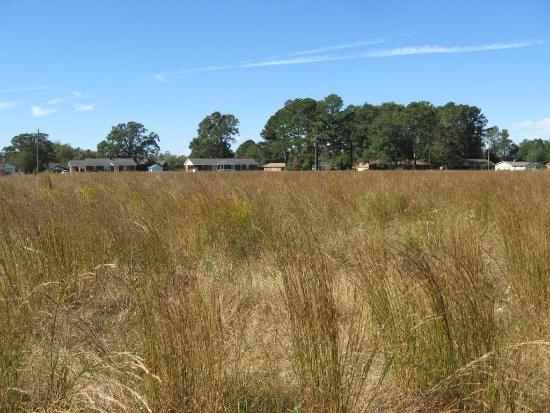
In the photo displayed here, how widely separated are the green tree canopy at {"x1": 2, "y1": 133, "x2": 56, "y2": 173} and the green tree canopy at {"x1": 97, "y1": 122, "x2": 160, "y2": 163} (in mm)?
13824

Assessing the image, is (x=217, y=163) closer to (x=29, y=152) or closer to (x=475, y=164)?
(x=29, y=152)

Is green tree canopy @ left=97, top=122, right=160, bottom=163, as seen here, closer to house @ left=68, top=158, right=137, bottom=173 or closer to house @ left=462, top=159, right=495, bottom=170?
house @ left=68, top=158, right=137, bottom=173

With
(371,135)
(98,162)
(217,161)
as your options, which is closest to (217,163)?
(217,161)

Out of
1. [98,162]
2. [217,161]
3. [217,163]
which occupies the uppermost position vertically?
[98,162]

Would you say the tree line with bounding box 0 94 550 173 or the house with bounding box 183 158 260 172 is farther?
the house with bounding box 183 158 260 172

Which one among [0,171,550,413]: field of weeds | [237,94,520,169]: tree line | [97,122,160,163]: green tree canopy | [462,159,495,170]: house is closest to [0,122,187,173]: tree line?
[97,122,160,163]: green tree canopy

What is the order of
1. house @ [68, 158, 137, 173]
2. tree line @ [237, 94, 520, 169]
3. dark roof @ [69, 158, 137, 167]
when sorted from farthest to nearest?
dark roof @ [69, 158, 137, 167] → house @ [68, 158, 137, 173] → tree line @ [237, 94, 520, 169]

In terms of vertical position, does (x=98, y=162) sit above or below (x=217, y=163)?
above

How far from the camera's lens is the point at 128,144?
9869cm

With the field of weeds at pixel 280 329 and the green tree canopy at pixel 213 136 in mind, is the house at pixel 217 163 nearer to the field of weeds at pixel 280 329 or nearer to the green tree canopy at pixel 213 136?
the green tree canopy at pixel 213 136

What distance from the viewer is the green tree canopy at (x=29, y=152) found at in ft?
212

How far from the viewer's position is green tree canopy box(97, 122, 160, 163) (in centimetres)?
9630

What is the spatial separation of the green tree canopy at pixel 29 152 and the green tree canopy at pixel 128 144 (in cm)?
1382

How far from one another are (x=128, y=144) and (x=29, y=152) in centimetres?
3305
